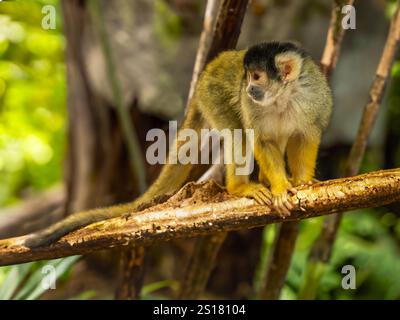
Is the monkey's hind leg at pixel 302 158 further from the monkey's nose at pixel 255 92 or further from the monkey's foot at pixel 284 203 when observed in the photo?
the monkey's foot at pixel 284 203

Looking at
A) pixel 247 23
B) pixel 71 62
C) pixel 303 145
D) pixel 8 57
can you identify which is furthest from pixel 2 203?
pixel 303 145

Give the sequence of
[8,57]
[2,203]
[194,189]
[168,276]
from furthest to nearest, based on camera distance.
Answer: [2,203] < [8,57] < [168,276] < [194,189]

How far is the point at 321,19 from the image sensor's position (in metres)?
4.98

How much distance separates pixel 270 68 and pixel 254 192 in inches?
24.2

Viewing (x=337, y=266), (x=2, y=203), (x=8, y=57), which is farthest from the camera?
(x=2, y=203)

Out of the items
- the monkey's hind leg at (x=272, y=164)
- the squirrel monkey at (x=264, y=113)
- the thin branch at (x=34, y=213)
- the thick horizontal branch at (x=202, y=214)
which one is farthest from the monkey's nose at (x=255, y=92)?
the thin branch at (x=34, y=213)

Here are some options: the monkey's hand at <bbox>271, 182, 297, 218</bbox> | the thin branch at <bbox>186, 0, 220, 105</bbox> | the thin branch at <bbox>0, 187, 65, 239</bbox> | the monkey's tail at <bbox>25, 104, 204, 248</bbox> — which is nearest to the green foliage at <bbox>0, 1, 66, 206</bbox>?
the thin branch at <bbox>0, 187, 65, 239</bbox>

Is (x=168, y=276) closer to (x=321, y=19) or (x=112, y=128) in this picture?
(x=112, y=128)

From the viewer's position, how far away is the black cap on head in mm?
2648

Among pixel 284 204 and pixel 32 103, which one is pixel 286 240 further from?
pixel 32 103

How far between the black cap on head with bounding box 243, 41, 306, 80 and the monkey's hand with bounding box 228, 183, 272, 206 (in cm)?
60

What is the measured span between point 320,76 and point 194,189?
97 centimetres

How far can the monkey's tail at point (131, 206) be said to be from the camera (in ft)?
8.09

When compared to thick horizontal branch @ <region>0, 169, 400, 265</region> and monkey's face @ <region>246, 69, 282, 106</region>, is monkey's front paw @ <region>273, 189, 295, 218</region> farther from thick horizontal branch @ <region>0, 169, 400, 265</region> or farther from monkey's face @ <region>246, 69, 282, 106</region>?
monkey's face @ <region>246, 69, 282, 106</region>
